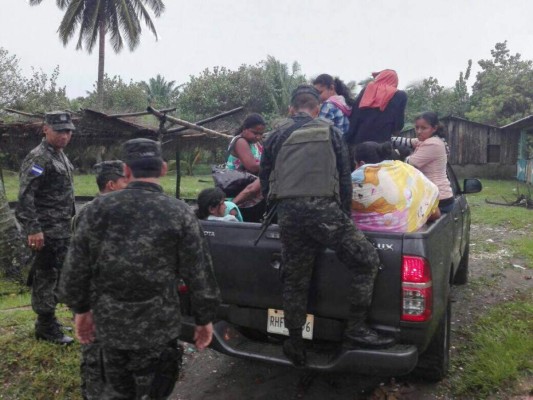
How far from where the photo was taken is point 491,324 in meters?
4.50

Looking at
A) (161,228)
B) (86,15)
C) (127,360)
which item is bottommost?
(127,360)

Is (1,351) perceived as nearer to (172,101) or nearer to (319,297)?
(319,297)

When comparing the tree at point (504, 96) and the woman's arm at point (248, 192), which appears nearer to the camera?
the woman's arm at point (248, 192)

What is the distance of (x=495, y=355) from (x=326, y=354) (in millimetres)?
1569

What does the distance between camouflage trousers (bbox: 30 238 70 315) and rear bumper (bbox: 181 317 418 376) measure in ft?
4.58

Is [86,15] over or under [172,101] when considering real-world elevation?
over

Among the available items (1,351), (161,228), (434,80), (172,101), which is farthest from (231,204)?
(172,101)

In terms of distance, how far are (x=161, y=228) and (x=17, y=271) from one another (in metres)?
4.77

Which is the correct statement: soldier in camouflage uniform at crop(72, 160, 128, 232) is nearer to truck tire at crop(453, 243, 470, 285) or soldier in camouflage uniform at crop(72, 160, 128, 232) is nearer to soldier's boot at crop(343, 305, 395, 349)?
soldier's boot at crop(343, 305, 395, 349)

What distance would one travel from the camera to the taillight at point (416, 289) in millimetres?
2678

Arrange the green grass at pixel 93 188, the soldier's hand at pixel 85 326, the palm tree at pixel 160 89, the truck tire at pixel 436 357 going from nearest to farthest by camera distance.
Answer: the soldier's hand at pixel 85 326, the truck tire at pixel 436 357, the green grass at pixel 93 188, the palm tree at pixel 160 89

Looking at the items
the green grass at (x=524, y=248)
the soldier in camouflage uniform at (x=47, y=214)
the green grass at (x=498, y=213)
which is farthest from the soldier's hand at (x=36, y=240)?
the green grass at (x=498, y=213)

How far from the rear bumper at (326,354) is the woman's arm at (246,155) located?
152cm

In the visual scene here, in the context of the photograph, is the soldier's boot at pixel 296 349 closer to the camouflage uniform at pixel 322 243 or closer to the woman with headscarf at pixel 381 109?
the camouflage uniform at pixel 322 243
